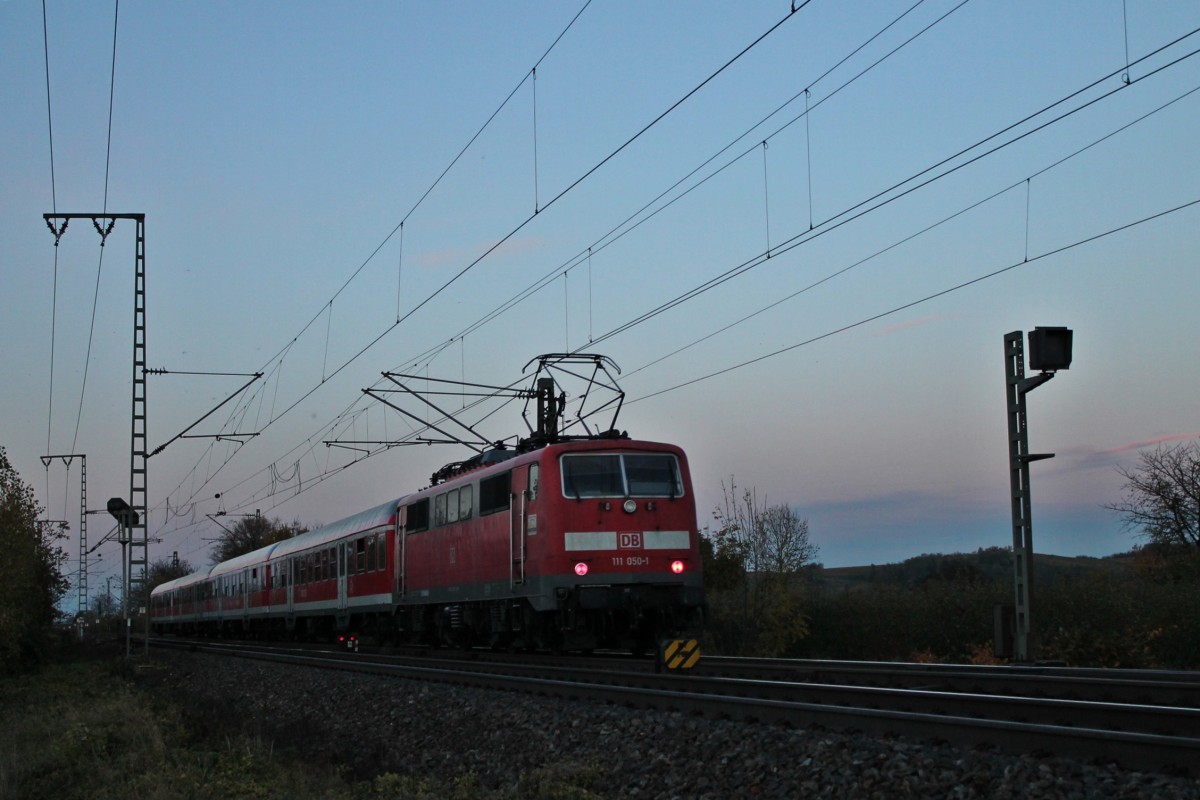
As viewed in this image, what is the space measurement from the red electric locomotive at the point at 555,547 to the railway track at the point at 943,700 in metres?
0.96

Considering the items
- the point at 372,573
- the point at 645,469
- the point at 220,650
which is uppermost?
the point at 645,469

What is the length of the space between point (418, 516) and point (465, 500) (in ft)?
11.2

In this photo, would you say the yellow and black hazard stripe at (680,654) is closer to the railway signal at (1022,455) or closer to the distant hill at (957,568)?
the railway signal at (1022,455)

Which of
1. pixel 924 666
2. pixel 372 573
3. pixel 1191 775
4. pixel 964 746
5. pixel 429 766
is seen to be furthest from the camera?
pixel 372 573

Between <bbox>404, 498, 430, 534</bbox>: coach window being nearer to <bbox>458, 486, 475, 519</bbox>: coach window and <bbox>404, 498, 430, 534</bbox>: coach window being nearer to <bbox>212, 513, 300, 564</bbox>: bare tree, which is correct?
<bbox>458, 486, 475, 519</bbox>: coach window

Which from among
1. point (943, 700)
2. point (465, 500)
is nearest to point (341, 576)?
point (465, 500)

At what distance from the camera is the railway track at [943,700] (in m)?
7.70

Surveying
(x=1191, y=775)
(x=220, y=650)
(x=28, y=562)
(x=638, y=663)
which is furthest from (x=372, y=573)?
(x=1191, y=775)

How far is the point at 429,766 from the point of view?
39.6ft

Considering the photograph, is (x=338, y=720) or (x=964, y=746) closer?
(x=964, y=746)

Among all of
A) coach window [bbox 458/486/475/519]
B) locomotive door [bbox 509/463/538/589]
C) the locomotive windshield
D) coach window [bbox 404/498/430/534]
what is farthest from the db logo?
coach window [bbox 404/498/430/534]

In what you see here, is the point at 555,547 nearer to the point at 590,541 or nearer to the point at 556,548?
the point at 556,548

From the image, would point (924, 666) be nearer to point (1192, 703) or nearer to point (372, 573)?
point (1192, 703)

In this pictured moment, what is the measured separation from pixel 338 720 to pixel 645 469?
5.86m
